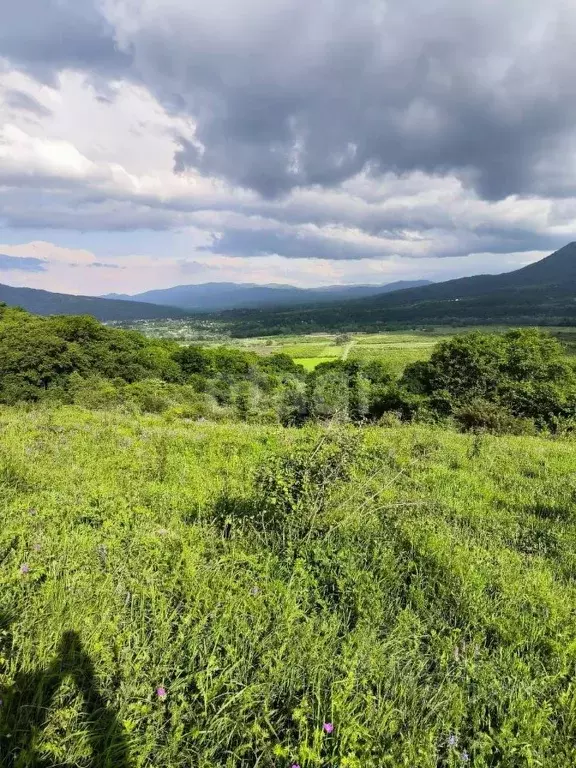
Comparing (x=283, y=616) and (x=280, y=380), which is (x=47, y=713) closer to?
(x=283, y=616)

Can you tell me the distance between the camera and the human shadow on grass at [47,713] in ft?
6.55

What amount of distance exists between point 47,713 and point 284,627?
4.72 feet

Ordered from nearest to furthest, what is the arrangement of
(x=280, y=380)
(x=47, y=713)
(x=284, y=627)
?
(x=47, y=713) → (x=284, y=627) → (x=280, y=380)

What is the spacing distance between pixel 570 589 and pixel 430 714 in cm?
236

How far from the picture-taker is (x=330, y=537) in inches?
163

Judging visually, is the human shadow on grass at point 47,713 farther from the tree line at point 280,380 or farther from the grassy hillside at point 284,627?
the tree line at point 280,380

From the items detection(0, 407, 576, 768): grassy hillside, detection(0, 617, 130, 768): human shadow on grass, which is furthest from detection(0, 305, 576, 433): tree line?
detection(0, 617, 130, 768): human shadow on grass

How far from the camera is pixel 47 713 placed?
85.7 inches

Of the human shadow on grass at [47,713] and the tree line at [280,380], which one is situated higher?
the human shadow on grass at [47,713]

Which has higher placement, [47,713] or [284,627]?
[47,713]

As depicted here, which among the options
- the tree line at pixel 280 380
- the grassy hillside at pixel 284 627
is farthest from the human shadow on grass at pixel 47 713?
the tree line at pixel 280 380

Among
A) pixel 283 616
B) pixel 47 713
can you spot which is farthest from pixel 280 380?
pixel 47 713

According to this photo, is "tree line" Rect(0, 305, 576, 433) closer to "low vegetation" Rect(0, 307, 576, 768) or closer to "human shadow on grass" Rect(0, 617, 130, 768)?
"low vegetation" Rect(0, 307, 576, 768)

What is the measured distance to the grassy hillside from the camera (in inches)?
87.4
